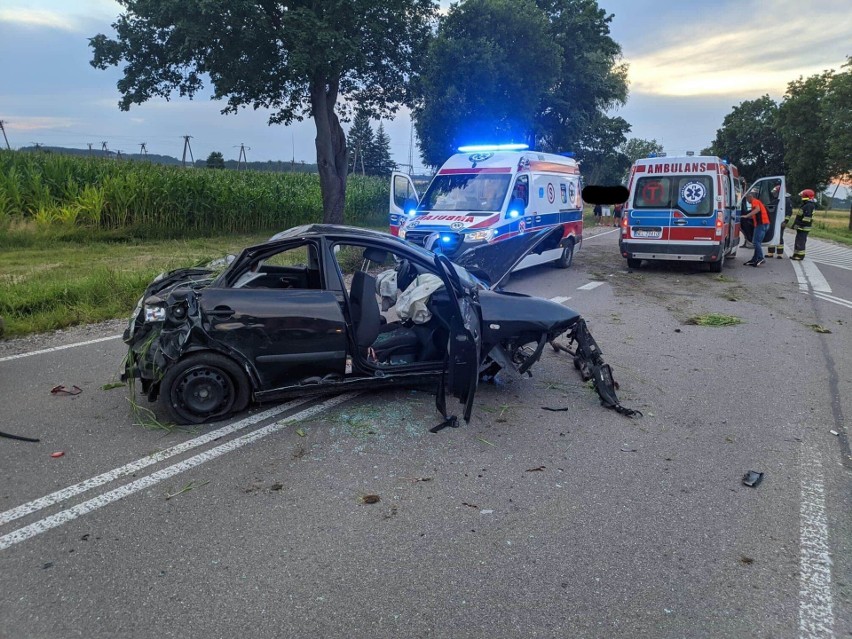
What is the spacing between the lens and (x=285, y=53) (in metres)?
15.9

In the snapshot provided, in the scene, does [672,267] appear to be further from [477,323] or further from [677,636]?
[677,636]

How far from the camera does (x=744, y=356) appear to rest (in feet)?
21.2

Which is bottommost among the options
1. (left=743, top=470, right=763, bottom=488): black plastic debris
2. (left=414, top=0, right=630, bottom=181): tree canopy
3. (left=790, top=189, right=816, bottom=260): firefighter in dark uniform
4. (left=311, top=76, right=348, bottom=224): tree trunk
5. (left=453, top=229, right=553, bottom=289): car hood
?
(left=743, top=470, right=763, bottom=488): black plastic debris

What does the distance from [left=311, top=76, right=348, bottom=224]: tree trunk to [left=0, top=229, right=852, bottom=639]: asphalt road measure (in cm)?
1240

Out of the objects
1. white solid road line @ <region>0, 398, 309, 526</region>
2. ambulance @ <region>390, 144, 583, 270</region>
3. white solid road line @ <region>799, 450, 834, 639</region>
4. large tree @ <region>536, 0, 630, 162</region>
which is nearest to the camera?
white solid road line @ <region>799, 450, 834, 639</region>

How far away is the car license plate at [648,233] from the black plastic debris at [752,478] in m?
9.50

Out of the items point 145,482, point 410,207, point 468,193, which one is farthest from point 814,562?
point 410,207

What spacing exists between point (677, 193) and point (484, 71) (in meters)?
11.9

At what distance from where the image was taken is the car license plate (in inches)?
491

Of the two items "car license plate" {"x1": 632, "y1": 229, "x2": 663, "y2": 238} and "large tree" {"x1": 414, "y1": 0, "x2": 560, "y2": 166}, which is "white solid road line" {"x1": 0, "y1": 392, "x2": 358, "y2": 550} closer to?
"car license plate" {"x1": 632, "y1": 229, "x2": 663, "y2": 238}

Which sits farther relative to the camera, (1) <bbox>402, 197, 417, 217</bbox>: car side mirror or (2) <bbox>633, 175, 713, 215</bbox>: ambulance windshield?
(2) <bbox>633, 175, 713, 215</bbox>: ambulance windshield

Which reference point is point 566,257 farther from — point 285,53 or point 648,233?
point 285,53

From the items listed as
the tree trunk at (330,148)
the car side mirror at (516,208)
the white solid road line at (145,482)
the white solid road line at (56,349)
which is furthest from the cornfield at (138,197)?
the white solid road line at (145,482)

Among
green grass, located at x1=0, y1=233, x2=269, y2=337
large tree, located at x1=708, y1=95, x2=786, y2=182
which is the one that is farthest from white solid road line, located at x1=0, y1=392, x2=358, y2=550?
large tree, located at x1=708, y1=95, x2=786, y2=182
